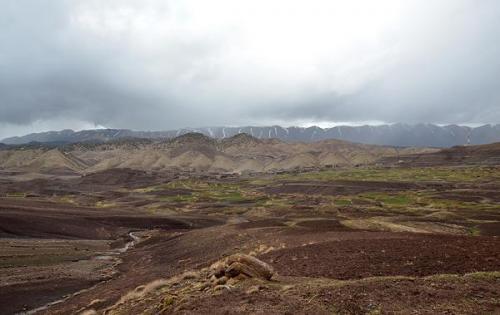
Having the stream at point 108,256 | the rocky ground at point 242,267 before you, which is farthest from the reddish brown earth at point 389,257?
the stream at point 108,256

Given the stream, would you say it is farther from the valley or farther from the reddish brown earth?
the reddish brown earth

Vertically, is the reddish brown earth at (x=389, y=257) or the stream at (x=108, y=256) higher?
the reddish brown earth at (x=389, y=257)

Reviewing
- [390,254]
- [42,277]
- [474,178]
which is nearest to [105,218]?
[42,277]

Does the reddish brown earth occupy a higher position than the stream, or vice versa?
the reddish brown earth

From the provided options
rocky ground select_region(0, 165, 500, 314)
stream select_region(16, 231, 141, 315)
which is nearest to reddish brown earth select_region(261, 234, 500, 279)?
rocky ground select_region(0, 165, 500, 314)

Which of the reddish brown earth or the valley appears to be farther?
the reddish brown earth

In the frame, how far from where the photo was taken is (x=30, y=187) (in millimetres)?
199250

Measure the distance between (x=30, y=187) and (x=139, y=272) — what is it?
573ft

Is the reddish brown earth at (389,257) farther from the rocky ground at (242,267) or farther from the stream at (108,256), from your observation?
the stream at (108,256)

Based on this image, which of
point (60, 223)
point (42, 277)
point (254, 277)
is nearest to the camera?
point (254, 277)

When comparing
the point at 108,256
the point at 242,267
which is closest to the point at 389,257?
the point at 242,267

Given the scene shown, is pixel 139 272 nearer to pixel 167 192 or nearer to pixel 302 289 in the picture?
pixel 302 289

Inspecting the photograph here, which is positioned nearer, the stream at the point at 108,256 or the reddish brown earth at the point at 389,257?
the reddish brown earth at the point at 389,257

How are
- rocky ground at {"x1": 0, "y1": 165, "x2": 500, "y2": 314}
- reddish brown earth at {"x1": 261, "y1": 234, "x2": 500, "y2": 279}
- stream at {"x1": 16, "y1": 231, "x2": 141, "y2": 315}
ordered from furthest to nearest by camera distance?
1. stream at {"x1": 16, "y1": 231, "x2": 141, "y2": 315}
2. reddish brown earth at {"x1": 261, "y1": 234, "x2": 500, "y2": 279}
3. rocky ground at {"x1": 0, "y1": 165, "x2": 500, "y2": 314}
